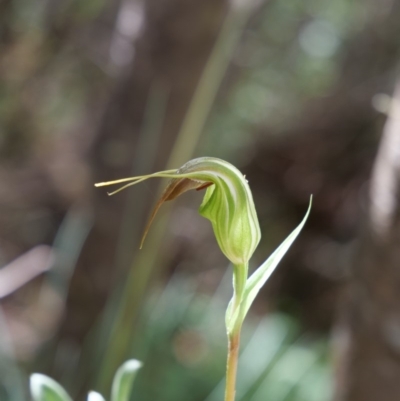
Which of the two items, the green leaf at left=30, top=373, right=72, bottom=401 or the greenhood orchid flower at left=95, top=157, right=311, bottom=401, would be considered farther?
the green leaf at left=30, top=373, right=72, bottom=401

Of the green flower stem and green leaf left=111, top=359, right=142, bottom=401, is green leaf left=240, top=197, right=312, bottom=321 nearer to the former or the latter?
the green flower stem

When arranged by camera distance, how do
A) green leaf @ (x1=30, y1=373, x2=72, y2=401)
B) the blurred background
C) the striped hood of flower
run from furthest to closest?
the blurred background
green leaf @ (x1=30, y1=373, x2=72, y2=401)
the striped hood of flower

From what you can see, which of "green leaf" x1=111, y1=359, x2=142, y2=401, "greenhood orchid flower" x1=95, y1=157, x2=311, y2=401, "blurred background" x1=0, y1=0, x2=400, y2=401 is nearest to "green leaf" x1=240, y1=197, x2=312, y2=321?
"greenhood orchid flower" x1=95, y1=157, x2=311, y2=401

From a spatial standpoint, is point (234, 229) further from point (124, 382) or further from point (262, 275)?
point (124, 382)

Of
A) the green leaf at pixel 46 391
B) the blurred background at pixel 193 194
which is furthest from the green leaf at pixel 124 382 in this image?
the blurred background at pixel 193 194

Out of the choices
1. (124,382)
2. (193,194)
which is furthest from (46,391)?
(193,194)

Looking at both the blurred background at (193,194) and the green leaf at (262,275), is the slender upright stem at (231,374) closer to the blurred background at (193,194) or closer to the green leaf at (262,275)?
the green leaf at (262,275)
